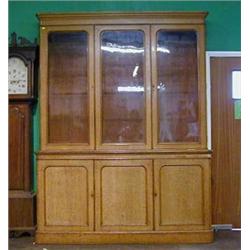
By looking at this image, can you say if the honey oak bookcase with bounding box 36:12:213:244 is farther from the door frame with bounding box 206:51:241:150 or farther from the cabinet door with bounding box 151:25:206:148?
the door frame with bounding box 206:51:241:150

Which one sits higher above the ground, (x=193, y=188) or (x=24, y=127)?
(x=24, y=127)

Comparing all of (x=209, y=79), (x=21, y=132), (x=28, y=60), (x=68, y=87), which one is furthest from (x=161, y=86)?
(x=21, y=132)

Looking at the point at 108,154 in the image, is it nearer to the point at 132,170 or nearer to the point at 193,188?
the point at 132,170

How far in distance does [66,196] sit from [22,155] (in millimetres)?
632

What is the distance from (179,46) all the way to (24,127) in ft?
5.63

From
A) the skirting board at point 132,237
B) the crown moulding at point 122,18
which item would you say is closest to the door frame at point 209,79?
the crown moulding at point 122,18

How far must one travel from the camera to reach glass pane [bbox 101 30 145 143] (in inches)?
158

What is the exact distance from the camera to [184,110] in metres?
4.07

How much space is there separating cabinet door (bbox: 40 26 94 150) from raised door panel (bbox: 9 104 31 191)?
28 cm

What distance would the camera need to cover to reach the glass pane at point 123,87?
4.02 m

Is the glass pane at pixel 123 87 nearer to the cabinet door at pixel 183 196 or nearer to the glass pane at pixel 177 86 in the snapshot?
the glass pane at pixel 177 86

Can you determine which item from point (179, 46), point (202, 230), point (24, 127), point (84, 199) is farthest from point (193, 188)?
point (24, 127)

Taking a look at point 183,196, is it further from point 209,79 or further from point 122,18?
point 122,18
